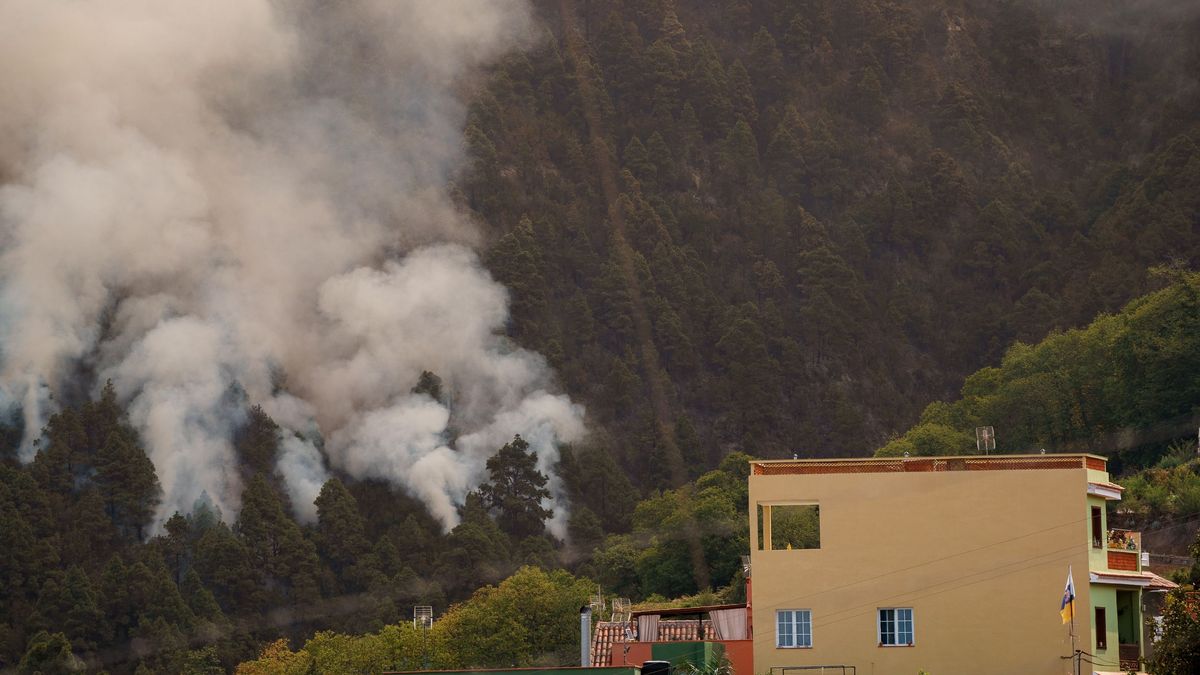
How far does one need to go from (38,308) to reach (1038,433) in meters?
59.5

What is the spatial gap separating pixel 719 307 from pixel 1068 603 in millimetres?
94480

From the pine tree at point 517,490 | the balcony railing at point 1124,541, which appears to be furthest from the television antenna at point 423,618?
the balcony railing at point 1124,541

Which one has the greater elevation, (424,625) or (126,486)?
(126,486)

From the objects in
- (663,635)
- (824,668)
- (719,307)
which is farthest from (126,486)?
(824,668)

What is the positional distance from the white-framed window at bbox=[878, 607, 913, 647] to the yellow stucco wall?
15 cm

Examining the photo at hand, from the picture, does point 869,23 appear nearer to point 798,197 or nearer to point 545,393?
point 798,197

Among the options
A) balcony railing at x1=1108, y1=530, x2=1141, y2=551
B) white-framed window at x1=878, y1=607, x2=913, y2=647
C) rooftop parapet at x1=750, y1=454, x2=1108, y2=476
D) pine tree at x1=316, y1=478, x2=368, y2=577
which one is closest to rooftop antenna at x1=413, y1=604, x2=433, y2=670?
pine tree at x1=316, y1=478, x2=368, y2=577

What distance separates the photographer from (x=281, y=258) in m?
142

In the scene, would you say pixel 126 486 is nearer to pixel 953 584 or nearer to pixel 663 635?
pixel 663 635

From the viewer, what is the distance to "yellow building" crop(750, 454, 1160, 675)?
5344cm

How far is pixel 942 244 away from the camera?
147750 mm

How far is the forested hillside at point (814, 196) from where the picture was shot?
139m

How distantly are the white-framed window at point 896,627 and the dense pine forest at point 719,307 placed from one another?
38868 millimetres

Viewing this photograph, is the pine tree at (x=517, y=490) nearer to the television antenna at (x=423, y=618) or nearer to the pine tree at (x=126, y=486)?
the pine tree at (x=126, y=486)
